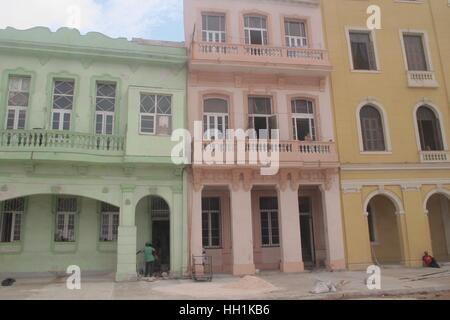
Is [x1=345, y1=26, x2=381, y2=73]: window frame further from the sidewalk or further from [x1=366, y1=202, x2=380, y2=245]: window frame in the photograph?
the sidewalk

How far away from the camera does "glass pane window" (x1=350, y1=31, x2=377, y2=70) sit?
18.0 meters

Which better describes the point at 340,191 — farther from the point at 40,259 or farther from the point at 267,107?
the point at 40,259

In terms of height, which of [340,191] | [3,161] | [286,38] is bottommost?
[340,191]

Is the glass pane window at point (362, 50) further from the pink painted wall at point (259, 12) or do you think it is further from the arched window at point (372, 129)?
the arched window at point (372, 129)

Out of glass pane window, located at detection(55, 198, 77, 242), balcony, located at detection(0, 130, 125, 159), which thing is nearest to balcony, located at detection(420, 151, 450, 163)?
balcony, located at detection(0, 130, 125, 159)

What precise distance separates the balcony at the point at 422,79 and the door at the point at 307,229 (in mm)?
7301

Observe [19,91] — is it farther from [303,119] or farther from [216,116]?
[303,119]

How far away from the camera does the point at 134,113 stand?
14.4 m

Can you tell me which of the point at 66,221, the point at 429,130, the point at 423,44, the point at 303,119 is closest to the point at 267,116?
the point at 303,119

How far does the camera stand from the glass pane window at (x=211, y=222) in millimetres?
16125

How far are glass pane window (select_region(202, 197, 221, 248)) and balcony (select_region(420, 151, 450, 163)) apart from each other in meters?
9.44

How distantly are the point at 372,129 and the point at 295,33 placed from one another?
5704mm
